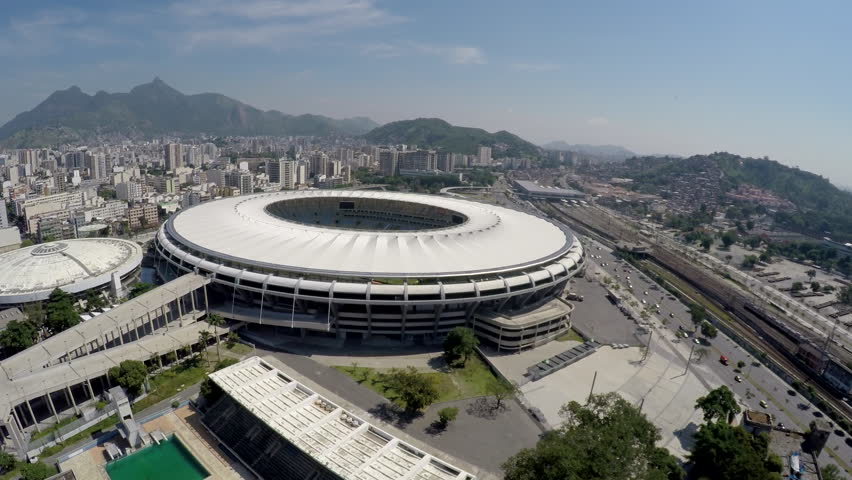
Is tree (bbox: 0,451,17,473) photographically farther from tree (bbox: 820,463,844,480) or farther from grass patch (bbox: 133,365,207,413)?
tree (bbox: 820,463,844,480)

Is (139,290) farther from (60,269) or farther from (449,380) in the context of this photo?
(449,380)

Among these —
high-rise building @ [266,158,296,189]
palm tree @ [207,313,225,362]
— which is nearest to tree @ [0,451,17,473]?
palm tree @ [207,313,225,362]

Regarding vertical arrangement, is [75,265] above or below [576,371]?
above

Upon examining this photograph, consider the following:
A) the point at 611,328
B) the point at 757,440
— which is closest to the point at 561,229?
the point at 611,328

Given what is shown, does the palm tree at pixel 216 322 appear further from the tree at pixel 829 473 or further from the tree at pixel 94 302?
the tree at pixel 829 473

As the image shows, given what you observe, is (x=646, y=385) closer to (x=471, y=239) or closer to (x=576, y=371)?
A: (x=576, y=371)

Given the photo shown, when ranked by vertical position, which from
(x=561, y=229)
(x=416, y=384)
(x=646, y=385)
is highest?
(x=561, y=229)

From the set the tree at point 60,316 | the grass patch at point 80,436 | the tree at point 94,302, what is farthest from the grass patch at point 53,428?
the tree at point 94,302
